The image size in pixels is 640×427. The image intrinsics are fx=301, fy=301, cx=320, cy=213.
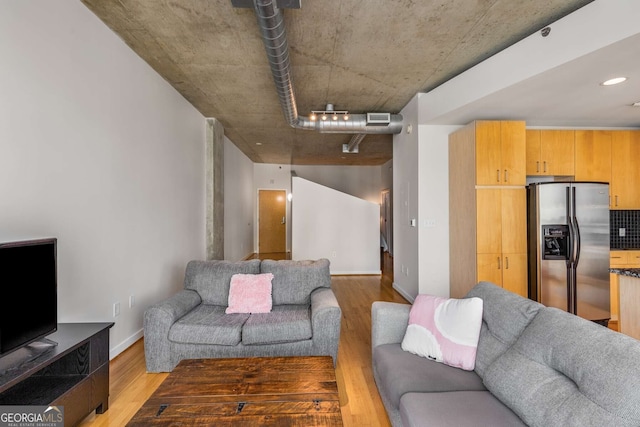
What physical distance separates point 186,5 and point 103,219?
6.07ft

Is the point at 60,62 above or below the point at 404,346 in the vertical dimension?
above

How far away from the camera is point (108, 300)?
2613 mm

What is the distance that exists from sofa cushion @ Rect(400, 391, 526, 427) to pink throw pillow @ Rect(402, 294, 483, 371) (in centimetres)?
27

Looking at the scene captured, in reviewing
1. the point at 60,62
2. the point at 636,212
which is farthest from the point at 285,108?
the point at 636,212

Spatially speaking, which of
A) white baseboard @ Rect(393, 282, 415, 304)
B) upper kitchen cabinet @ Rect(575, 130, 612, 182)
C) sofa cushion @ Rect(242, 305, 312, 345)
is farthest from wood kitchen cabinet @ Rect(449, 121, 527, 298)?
sofa cushion @ Rect(242, 305, 312, 345)

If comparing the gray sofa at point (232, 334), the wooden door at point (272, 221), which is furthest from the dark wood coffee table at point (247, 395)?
the wooden door at point (272, 221)

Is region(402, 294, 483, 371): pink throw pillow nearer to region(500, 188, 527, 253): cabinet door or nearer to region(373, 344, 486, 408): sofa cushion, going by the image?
region(373, 344, 486, 408): sofa cushion

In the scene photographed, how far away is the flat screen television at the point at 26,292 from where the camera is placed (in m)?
1.43

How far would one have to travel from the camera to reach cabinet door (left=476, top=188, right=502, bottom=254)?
341cm

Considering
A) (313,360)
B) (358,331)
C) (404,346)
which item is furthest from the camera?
(358,331)

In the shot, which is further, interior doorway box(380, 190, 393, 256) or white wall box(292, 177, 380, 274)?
interior doorway box(380, 190, 393, 256)

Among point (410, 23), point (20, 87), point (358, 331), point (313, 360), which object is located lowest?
point (358, 331)

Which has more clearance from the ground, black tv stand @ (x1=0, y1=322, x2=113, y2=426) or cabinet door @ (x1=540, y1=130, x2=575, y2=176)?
cabinet door @ (x1=540, y1=130, x2=575, y2=176)

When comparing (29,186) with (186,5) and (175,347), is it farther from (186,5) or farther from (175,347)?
(186,5)
